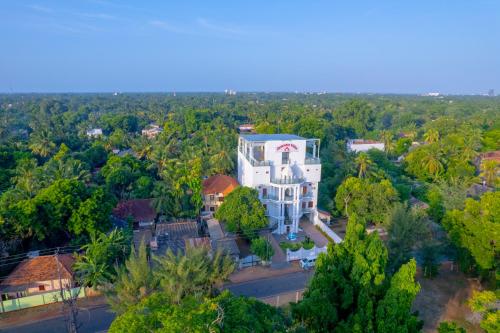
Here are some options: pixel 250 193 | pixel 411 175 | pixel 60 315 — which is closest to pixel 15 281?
pixel 60 315

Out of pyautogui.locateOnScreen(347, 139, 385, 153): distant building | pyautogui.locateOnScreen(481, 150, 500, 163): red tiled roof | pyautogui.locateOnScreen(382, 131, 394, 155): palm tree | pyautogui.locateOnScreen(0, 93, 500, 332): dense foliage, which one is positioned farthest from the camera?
pyautogui.locateOnScreen(347, 139, 385, 153): distant building

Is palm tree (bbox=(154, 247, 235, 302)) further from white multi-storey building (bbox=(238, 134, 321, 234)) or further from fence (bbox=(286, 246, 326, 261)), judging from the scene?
white multi-storey building (bbox=(238, 134, 321, 234))

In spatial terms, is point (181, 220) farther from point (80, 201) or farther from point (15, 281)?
point (15, 281)

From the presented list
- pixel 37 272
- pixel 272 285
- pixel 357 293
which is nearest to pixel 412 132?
pixel 272 285

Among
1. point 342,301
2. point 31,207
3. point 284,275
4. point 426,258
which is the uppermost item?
point 31,207

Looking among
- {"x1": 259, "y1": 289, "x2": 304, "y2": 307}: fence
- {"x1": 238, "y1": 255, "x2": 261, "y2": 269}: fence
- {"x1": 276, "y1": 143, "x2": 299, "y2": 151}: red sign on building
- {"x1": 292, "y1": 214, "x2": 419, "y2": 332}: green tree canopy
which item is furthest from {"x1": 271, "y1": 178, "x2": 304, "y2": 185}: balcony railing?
{"x1": 292, "y1": 214, "x2": 419, "y2": 332}: green tree canopy

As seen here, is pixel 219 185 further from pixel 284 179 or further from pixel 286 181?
pixel 286 181
